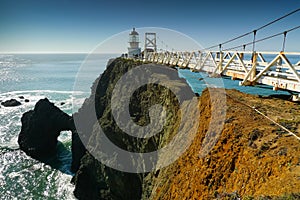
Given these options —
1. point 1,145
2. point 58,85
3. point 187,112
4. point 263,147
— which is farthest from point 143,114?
point 58,85

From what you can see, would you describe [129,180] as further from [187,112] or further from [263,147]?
[263,147]

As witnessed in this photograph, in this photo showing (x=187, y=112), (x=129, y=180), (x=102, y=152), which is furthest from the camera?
(x=102, y=152)

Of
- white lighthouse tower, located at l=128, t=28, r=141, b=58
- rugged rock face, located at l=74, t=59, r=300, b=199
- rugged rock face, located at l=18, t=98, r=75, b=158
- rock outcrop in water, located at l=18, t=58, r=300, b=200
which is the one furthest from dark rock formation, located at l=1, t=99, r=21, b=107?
rugged rock face, located at l=74, t=59, r=300, b=199

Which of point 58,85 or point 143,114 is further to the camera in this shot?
point 58,85

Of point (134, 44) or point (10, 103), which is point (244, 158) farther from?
point (10, 103)

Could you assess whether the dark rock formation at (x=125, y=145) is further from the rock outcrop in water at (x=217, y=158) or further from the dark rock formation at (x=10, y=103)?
the dark rock formation at (x=10, y=103)

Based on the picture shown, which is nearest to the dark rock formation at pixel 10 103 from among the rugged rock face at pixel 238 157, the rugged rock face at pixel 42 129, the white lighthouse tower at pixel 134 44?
the rugged rock face at pixel 42 129

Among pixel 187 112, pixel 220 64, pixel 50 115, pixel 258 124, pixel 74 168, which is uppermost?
pixel 220 64

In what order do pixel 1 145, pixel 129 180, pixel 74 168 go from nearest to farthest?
pixel 129 180, pixel 74 168, pixel 1 145

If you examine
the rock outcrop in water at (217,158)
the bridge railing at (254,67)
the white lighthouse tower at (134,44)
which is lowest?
the rock outcrop in water at (217,158)
